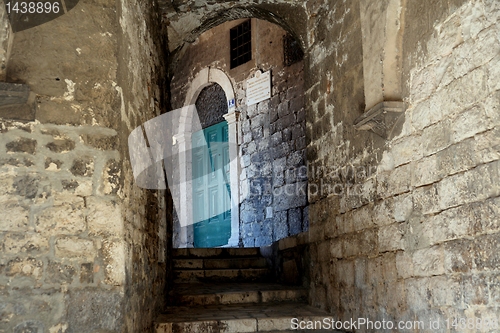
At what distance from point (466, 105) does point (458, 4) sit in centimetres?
53

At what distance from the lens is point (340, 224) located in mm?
4035

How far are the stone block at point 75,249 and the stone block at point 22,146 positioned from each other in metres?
0.51

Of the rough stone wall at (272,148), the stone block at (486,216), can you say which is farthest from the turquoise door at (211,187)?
the stone block at (486,216)

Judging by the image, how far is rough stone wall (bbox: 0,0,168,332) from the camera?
2641 millimetres

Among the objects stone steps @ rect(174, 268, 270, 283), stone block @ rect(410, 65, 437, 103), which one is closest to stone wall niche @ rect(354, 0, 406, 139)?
stone block @ rect(410, 65, 437, 103)

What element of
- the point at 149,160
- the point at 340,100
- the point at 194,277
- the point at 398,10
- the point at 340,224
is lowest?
the point at 194,277

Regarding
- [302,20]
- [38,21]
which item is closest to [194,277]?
[302,20]

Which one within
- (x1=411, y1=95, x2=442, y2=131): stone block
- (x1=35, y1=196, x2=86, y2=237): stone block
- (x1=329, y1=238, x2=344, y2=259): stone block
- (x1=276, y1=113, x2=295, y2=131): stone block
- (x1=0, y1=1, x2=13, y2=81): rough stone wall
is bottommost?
(x1=329, y1=238, x2=344, y2=259): stone block

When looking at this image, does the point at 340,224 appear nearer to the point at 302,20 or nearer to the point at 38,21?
the point at 302,20

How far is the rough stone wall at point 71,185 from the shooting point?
2.64m

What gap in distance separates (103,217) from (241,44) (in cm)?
597

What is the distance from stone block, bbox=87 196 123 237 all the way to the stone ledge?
5.44ft

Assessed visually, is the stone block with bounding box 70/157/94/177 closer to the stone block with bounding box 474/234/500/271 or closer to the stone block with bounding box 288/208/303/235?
the stone block with bounding box 474/234/500/271

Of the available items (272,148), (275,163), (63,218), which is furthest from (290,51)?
(63,218)
